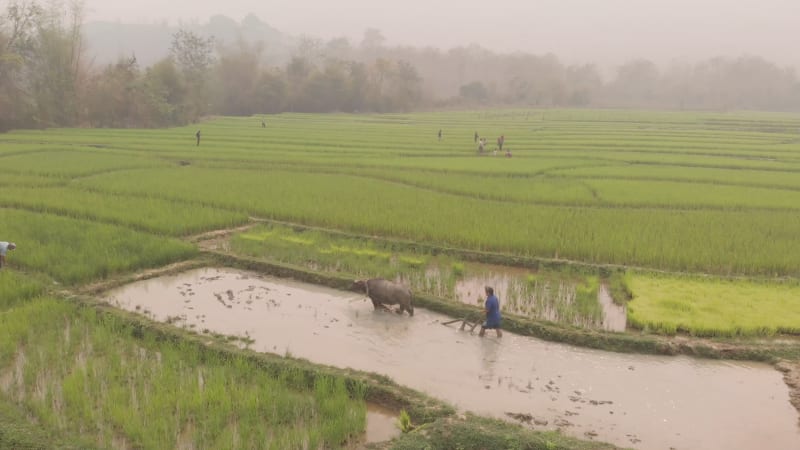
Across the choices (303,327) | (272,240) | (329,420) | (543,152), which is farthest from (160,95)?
(329,420)

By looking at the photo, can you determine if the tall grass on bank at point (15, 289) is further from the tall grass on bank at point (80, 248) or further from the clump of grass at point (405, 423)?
the clump of grass at point (405, 423)

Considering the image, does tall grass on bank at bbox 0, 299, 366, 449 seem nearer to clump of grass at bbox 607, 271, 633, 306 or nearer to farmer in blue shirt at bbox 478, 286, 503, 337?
farmer in blue shirt at bbox 478, 286, 503, 337

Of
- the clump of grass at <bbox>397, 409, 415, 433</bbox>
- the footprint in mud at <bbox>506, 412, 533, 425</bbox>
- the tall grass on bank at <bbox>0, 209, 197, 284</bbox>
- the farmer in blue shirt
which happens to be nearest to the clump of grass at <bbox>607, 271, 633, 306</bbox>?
the farmer in blue shirt

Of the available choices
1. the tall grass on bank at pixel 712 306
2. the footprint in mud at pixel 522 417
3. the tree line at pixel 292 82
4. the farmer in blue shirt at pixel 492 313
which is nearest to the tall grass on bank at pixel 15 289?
→ the farmer in blue shirt at pixel 492 313

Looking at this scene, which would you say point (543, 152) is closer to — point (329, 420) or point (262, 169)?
point (262, 169)

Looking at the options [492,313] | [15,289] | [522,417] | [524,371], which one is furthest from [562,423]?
[15,289]

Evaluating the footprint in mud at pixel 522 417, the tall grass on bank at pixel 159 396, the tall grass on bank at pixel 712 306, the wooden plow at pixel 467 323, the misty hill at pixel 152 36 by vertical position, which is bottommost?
the footprint in mud at pixel 522 417
